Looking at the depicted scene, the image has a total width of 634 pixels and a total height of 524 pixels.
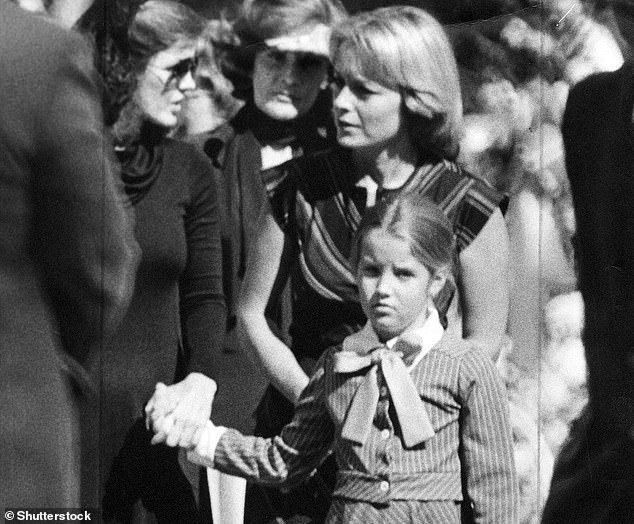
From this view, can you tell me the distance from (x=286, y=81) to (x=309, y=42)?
138mm

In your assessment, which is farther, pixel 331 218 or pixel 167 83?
pixel 167 83

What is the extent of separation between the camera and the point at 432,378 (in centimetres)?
379

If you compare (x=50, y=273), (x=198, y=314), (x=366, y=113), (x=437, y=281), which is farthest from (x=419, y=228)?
(x=50, y=273)

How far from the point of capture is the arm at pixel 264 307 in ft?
13.6

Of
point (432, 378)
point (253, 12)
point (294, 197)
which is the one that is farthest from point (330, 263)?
point (253, 12)

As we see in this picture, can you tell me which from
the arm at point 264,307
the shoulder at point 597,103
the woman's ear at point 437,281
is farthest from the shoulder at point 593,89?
the arm at point 264,307

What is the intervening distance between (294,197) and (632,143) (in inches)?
40.3

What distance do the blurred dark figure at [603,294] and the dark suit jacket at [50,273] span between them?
1434mm

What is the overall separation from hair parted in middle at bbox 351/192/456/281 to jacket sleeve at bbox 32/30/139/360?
32.9 inches

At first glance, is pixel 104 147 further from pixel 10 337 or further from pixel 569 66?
pixel 569 66

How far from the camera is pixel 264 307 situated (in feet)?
13.8

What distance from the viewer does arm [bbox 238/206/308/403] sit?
4.16m

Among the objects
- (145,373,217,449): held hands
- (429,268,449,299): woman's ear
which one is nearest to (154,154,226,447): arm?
(145,373,217,449): held hands

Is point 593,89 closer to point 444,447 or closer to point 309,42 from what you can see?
point 309,42
